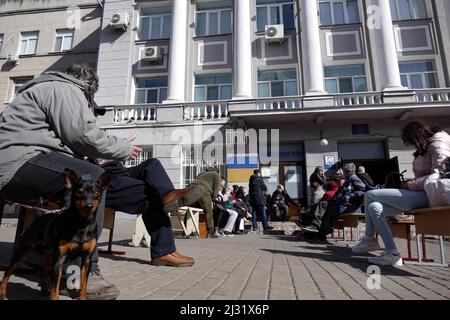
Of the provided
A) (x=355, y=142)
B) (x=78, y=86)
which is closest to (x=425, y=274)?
(x=78, y=86)

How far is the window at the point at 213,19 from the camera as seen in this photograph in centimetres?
1611

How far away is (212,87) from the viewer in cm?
1561

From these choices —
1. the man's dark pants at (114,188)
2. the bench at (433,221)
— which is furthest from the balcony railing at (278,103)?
the man's dark pants at (114,188)

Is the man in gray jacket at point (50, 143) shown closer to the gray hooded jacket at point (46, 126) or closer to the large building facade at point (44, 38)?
the gray hooded jacket at point (46, 126)

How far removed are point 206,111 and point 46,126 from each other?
12216 mm

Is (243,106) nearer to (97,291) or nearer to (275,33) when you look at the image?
(275,33)

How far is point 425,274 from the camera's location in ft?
10.7

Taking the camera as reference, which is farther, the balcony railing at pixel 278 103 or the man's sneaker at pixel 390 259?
the balcony railing at pixel 278 103

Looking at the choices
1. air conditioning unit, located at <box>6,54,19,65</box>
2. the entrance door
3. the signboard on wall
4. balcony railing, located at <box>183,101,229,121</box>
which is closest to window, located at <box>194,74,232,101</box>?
balcony railing, located at <box>183,101,229,121</box>

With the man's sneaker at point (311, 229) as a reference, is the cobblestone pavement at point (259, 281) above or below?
below

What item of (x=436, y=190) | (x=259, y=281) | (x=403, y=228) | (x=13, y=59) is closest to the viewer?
(x=259, y=281)

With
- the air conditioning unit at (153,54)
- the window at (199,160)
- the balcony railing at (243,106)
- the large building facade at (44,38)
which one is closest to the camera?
the balcony railing at (243,106)

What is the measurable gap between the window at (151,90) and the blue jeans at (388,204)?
1346 centimetres

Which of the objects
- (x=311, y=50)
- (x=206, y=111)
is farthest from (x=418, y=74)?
(x=206, y=111)
